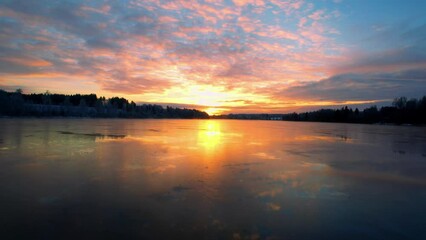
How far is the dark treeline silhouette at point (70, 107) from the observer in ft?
202

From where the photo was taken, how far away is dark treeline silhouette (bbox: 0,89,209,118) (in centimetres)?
6153

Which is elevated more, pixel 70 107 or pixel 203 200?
pixel 70 107

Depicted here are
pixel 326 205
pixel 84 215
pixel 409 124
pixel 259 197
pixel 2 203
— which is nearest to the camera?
pixel 84 215

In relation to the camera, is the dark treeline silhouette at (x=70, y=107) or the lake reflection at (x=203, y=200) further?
the dark treeline silhouette at (x=70, y=107)

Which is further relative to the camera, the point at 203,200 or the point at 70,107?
the point at 70,107

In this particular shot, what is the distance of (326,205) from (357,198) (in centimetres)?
110

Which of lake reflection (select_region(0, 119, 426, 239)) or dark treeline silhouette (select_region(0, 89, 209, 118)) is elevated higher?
dark treeline silhouette (select_region(0, 89, 209, 118))

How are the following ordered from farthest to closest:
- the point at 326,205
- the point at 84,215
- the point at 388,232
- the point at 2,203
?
the point at 326,205 < the point at 2,203 < the point at 84,215 < the point at 388,232

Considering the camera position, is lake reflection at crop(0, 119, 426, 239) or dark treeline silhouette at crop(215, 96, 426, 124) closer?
lake reflection at crop(0, 119, 426, 239)

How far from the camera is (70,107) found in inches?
3305

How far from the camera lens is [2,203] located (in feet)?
16.3

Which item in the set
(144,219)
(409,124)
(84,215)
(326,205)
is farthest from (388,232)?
(409,124)

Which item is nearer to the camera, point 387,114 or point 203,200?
point 203,200

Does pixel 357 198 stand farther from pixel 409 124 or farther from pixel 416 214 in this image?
pixel 409 124
